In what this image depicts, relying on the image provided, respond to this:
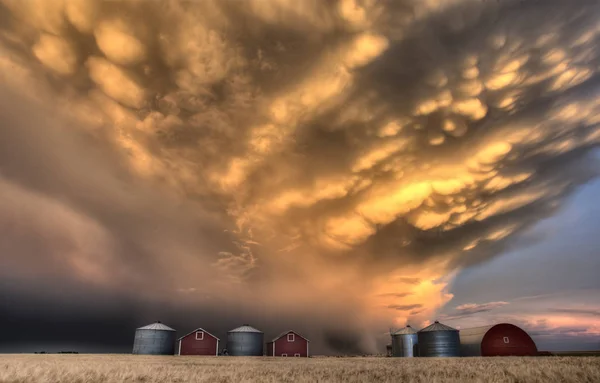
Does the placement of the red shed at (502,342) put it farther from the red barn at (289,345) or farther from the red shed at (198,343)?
the red shed at (198,343)

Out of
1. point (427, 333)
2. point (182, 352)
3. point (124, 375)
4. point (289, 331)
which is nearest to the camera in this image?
point (124, 375)

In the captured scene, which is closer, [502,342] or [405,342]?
[502,342]

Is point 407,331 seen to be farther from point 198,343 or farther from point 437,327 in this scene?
point 198,343

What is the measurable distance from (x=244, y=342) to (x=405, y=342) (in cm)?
3500

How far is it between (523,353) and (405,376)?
56.3 m

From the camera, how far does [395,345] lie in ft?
259

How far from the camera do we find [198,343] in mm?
79625

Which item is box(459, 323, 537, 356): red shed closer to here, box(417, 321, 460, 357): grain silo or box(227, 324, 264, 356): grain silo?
box(417, 321, 460, 357): grain silo

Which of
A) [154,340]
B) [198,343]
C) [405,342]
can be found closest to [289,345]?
[198,343]

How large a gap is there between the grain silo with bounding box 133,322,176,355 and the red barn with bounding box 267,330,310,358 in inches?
883

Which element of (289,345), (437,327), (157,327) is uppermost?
(157,327)

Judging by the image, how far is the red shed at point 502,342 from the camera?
209 ft

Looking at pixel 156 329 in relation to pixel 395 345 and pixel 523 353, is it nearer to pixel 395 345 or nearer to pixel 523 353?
pixel 395 345

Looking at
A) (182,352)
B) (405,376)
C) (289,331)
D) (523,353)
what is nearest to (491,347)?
(523,353)
